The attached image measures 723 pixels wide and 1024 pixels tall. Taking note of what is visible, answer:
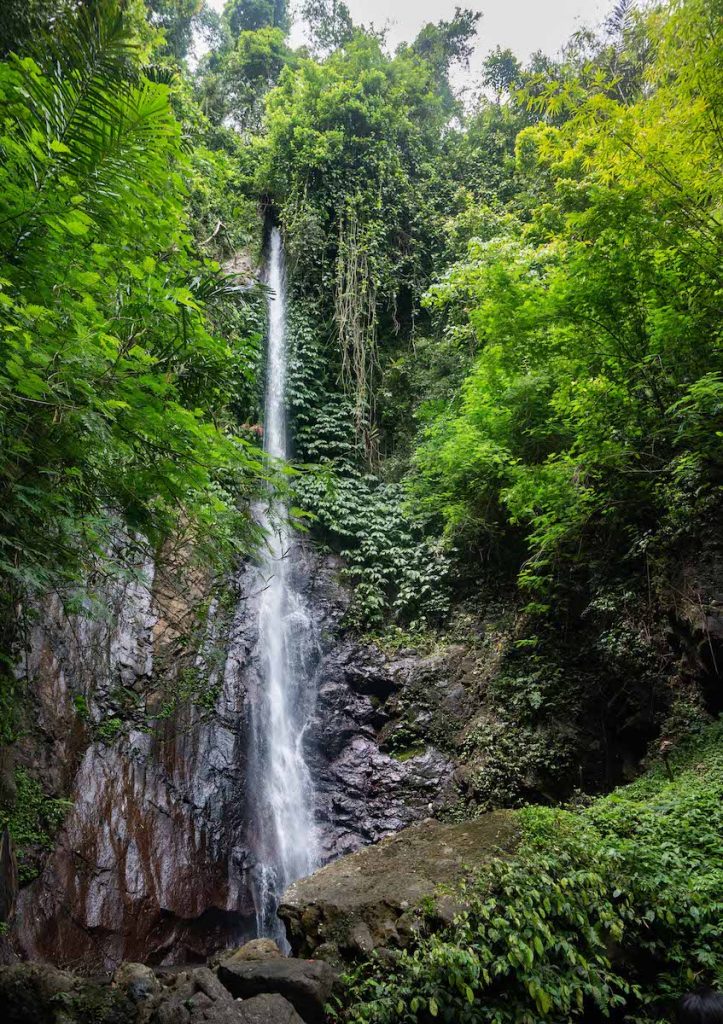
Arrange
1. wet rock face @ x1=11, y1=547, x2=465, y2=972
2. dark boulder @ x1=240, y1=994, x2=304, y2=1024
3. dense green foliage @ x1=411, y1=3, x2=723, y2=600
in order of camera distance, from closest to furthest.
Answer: dark boulder @ x1=240, y1=994, x2=304, y2=1024, dense green foliage @ x1=411, y1=3, x2=723, y2=600, wet rock face @ x1=11, y1=547, x2=465, y2=972

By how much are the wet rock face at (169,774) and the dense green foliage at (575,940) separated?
3552mm

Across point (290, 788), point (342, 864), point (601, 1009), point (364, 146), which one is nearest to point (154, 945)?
point (290, 788)

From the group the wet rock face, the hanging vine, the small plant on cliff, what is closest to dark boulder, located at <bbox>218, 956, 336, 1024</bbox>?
the wet rock face

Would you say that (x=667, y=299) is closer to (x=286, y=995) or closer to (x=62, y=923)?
(x=286, y=995)

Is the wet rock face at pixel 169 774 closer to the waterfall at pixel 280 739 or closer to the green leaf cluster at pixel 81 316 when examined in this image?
the waterfall at pixel 280 739

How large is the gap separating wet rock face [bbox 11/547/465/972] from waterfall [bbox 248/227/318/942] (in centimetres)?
18

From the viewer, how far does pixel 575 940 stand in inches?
137

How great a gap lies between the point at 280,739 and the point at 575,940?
20.9 ft

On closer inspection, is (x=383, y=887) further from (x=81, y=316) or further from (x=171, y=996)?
(x=81, y=316)

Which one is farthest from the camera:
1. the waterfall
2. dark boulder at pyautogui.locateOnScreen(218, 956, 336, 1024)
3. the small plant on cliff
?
the waterfall

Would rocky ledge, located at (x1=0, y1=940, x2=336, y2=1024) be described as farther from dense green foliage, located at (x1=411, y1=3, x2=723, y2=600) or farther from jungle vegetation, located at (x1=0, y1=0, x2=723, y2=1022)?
dense green foliage, located at (x1=411, y1=3, x2=723, y2=600)

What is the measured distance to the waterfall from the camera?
25.5 feet

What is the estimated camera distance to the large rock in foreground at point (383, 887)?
3.93 m

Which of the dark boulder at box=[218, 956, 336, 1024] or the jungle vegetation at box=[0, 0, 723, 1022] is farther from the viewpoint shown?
the dark boulder at box=[218, 956, 336, 1024]
